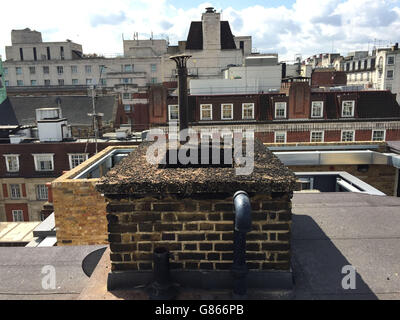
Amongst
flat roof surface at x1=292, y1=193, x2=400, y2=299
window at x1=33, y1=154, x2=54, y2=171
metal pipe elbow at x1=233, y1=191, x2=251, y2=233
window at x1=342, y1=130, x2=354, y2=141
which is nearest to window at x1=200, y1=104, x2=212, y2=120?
window at x1=342, y1=130, x2=354, y2=141

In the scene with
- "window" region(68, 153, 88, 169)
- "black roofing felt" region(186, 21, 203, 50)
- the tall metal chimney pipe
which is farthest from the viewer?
"black roofing felt" region(186, 21, 203, 50)

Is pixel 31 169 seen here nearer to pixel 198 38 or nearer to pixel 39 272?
pixel 39 272

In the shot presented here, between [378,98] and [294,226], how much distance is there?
3590 cm

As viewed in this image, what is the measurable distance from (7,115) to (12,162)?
16.0 meters

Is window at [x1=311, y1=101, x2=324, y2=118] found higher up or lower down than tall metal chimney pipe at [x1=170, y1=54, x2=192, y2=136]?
lower down

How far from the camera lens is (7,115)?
43.9 meters

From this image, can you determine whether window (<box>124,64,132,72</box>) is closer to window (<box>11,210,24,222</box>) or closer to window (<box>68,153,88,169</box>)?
window (<box>68,153,88,169</box>)

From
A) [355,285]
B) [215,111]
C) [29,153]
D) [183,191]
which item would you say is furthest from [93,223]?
[215,111]

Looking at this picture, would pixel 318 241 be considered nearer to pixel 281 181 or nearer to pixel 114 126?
pixel 281 181

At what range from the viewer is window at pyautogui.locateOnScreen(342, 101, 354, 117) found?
115 feet

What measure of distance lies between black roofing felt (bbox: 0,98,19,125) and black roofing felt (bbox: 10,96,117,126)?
44 cm

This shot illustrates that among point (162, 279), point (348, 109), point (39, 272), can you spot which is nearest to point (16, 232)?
point (39, 272)

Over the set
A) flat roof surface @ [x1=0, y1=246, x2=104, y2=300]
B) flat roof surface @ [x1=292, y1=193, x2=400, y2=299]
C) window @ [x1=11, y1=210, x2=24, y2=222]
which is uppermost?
flat roof surface @ [x1=292, y1=193, x2=400, y2=299]

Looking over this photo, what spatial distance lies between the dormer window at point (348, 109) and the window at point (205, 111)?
14.3m
